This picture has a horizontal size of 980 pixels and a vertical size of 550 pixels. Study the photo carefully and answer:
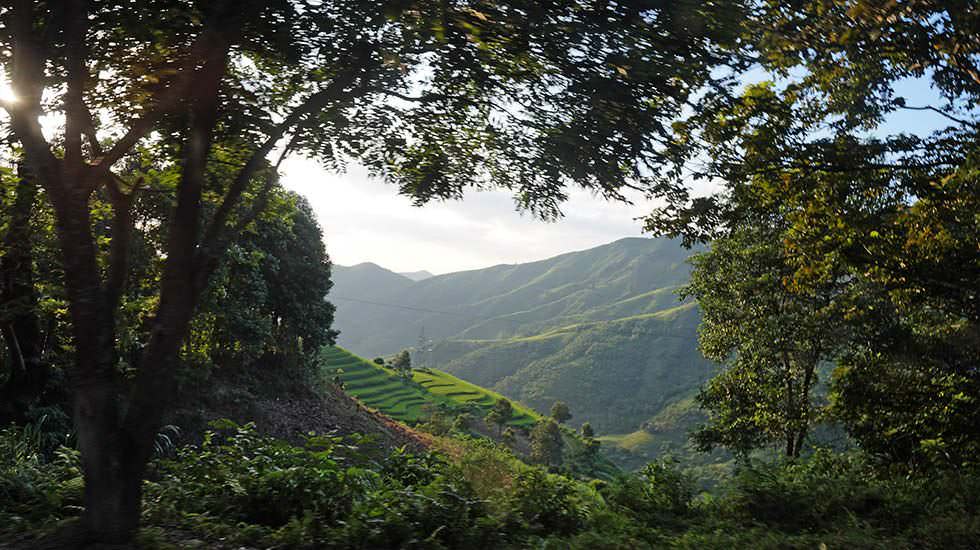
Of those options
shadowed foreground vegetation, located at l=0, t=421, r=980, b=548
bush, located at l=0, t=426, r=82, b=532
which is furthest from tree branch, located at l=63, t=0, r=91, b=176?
bush, located at l=0, t=426, r=82, b=532

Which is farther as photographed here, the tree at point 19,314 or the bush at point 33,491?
the tree at point 19,314

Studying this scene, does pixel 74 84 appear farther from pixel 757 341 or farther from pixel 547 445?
pixel 547 445

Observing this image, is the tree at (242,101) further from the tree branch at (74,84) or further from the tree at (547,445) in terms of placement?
the tree at (547,445)

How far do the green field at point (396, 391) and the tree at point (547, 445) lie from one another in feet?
45.3

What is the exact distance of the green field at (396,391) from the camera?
72.1m

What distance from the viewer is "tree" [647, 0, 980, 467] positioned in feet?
22.2

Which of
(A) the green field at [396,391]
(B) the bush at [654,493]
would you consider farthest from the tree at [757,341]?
(A) the green field at [396,391]

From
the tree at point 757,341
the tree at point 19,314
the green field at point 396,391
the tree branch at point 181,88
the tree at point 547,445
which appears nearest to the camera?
the tree branch at point 181,88

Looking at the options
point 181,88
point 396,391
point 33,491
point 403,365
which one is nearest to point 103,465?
point 33,491

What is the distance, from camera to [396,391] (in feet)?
266

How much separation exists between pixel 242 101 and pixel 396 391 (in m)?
76.8

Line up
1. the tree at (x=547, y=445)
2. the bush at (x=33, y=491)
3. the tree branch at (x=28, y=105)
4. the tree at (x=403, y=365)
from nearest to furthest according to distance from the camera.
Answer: the tree branch at (x=28, y=105), the bush at (x=33, y=491), the tree at (x=547, y=445), the tree at (x=403, y=365)

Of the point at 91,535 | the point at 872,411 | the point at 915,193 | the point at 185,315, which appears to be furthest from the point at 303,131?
the point at 872,411

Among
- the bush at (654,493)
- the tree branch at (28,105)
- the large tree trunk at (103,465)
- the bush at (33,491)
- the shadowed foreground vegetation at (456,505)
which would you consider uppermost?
the tree branch at (28,105)
